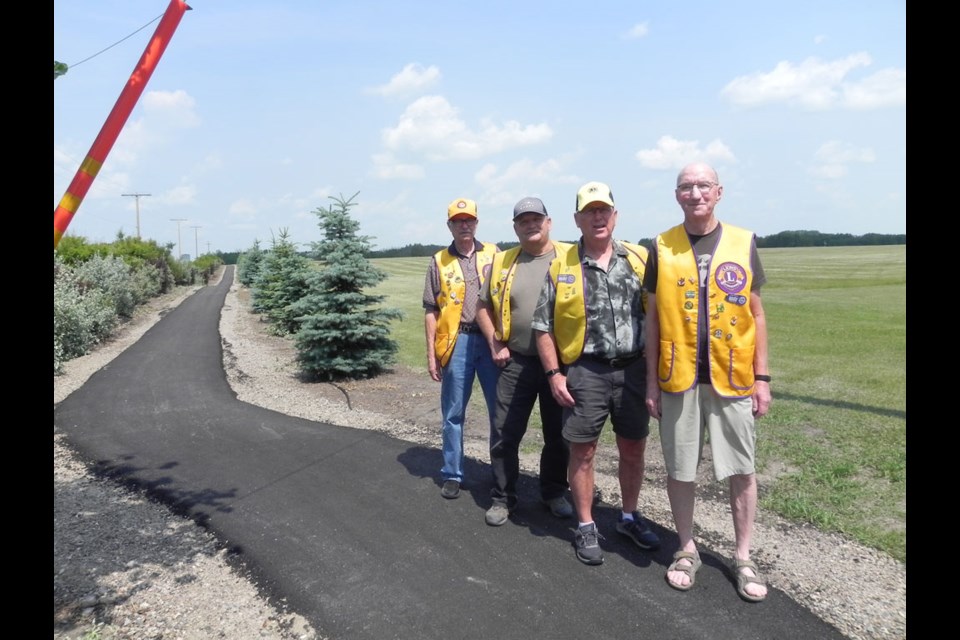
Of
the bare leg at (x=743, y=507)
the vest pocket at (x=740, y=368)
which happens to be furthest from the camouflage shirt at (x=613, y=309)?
the bare leg at (x=743, y=507)

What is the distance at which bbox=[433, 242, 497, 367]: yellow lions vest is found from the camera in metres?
4.58

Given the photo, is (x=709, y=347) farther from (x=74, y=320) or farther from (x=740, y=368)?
(x=74, y=320)

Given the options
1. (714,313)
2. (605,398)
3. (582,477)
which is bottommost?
(582,477)

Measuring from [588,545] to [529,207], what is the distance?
2.12 meters

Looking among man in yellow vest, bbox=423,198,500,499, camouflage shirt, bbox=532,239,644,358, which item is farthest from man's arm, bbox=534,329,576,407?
man in yellow vest, bbox=423,198,500,499

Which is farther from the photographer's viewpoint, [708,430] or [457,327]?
[457,327]

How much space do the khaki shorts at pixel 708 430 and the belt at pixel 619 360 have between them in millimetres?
305

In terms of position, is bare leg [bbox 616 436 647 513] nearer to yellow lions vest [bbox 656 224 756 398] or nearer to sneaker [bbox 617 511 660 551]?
sneaker [bbox 617 511 660 551]

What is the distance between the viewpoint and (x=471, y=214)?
461 centimetres

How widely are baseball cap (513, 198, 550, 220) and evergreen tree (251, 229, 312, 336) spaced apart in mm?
13292

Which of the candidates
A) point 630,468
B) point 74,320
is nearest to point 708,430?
point 630,468

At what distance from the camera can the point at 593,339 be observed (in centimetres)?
355

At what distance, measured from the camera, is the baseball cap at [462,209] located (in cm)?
459
